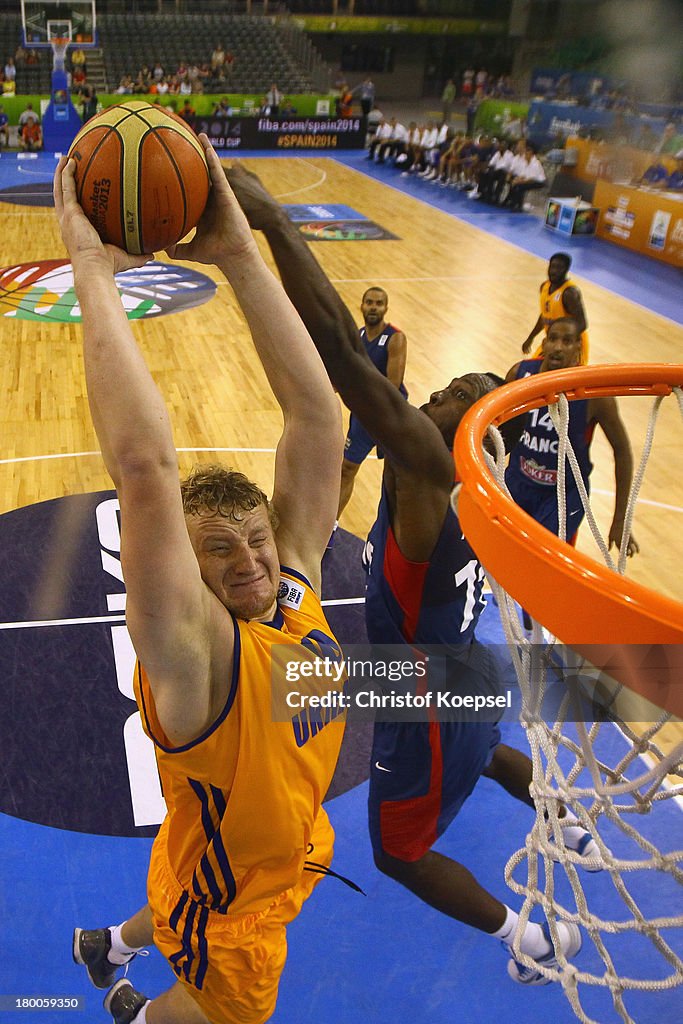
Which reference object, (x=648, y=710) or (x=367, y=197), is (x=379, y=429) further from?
(x=367, y=197)

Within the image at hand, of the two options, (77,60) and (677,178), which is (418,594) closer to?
(677,178)

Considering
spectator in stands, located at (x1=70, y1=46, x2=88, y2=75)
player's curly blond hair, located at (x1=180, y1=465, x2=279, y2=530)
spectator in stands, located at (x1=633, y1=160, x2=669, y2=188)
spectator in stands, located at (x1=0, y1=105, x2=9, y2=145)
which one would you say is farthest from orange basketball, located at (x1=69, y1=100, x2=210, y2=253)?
spectator in stands, located at (x1=70, y1=46, x2=88, y2=75)

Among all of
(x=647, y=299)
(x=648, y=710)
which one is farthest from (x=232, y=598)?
(x=647, y=299)

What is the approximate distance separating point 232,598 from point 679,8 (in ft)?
99.7

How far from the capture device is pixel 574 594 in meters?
1.50

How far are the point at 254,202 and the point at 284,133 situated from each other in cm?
2091

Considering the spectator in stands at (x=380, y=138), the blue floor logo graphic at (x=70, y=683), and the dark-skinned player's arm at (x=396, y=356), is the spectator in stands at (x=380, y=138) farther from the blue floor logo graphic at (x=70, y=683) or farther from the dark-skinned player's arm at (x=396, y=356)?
the blue floor logo graphic at (x=70, y=683)

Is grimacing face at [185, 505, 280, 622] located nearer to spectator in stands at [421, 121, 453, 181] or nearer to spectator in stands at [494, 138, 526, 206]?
spectator in stands at [494, 138, 526, 206]

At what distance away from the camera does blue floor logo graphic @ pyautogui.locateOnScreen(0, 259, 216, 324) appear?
9.63 metres

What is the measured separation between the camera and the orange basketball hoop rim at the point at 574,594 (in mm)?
1408

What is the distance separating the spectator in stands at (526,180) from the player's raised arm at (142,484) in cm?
1626

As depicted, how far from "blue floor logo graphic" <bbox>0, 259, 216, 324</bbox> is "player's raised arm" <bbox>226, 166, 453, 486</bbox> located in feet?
23.9

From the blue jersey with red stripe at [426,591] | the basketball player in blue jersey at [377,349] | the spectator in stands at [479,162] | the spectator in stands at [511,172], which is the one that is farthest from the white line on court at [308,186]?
the blue jersey with red stripe at [426,591]

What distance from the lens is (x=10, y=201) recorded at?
580 inches
